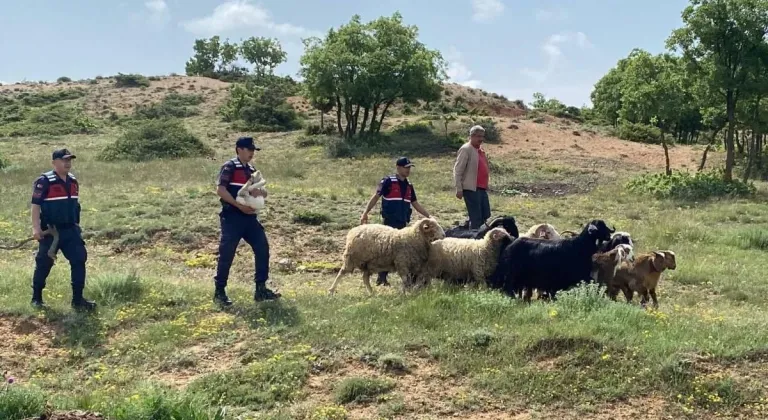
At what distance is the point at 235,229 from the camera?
333 inches

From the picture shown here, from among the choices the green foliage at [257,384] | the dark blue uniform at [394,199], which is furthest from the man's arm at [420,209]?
the green foliage at [257,384]

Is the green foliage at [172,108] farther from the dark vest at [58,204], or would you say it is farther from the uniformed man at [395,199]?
the dark vest at [58,204]

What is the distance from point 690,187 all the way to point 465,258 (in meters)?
18.3

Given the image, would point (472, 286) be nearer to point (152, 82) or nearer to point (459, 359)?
point (459, 359)

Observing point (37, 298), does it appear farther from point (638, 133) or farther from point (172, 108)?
point (172, 108)

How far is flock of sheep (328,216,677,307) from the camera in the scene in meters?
8.48

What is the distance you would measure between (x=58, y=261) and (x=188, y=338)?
622cm

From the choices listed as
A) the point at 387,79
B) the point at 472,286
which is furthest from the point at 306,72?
the point at 472,286

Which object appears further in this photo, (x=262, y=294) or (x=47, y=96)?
(x=47, y=96)

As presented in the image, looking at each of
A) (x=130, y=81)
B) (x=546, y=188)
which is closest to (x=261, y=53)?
(x=130, y=81)

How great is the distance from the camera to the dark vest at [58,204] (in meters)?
8.16

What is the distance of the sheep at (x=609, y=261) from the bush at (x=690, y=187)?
54.6 ft

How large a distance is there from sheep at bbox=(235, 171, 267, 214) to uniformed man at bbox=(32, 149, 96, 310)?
1954 millimetres

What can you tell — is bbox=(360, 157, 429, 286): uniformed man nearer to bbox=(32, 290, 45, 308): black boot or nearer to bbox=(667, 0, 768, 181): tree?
bbox=(32, 290, 45, 308): black boot
